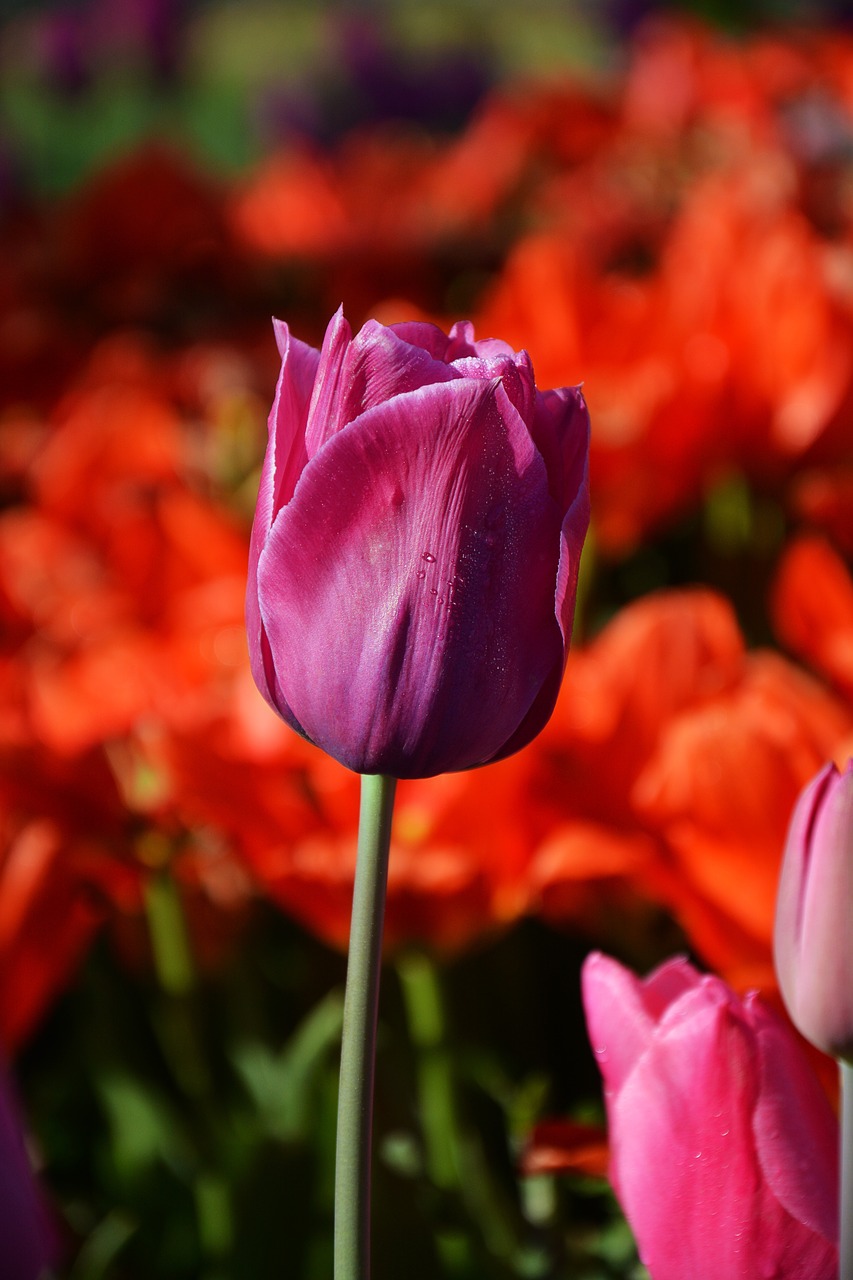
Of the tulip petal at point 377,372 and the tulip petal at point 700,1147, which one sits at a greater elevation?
the tulip petal at point 377,372

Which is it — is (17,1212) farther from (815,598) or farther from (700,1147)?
(815,598)

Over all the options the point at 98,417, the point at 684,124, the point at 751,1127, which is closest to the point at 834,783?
the point at 751,1127

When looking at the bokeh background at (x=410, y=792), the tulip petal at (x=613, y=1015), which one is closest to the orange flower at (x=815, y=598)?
the bokeh background at (x=410, y=792)

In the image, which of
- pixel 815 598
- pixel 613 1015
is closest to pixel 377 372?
pixel 613 1015

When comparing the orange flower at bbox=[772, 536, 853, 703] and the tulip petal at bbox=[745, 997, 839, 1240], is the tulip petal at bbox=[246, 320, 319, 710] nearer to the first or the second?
the tulip petal at bbox=[745, 997, 839, 1240]

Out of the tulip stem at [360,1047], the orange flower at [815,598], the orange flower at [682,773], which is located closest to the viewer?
the tulip stem at [360,1047]

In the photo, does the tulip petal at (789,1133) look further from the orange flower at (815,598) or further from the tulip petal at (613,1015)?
the orange flower at (815,598)

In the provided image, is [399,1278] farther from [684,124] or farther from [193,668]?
[684,124]
